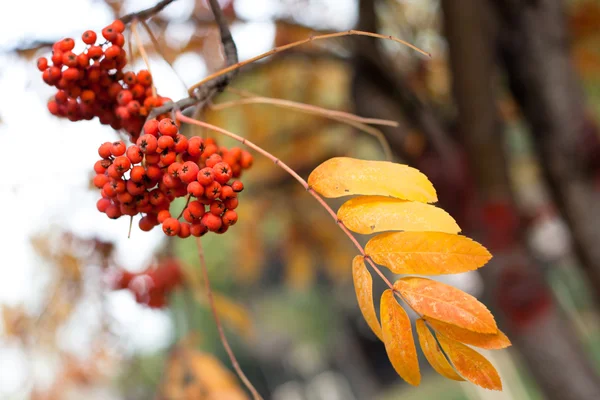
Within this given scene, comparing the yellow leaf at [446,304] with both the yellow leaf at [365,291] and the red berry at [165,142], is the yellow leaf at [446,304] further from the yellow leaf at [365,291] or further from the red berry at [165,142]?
the red berry at [165,142]

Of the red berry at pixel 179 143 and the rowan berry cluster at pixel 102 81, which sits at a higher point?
the rowan berry cluster at pixel 102 81

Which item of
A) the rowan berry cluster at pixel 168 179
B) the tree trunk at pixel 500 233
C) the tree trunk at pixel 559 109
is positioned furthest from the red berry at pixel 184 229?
the tree trunk at pixel 559 109

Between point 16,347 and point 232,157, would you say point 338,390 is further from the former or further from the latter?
point 232,157

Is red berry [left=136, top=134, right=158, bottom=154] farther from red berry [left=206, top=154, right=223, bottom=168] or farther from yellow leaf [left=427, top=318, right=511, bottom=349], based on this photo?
yellow leaf [left=427, top=318, right=511, bottom=349]

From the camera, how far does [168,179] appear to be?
51cm

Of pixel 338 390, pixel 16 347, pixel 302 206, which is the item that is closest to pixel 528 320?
Result: pixel 302 206

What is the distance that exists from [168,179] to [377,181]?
0.21m

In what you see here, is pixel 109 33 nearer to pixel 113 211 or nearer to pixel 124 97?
pixel 124 97

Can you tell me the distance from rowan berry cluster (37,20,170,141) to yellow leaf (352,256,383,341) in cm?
30

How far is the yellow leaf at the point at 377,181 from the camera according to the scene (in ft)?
1.59

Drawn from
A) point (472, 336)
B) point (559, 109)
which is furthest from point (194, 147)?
point (559, 109)

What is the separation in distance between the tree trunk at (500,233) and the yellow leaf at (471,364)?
1.13 meters

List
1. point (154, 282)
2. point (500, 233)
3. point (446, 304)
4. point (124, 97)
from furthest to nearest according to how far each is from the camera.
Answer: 1. point (500, 233)
2. point (154, 282)
3. point (124, 97)
4. point (446, 304)

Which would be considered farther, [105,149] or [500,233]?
[500,233]
